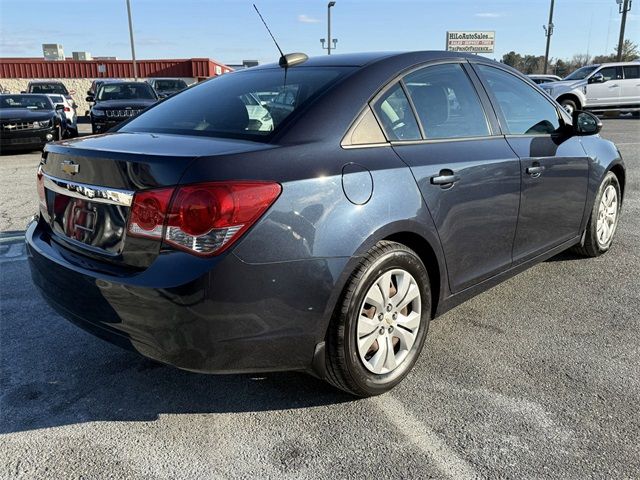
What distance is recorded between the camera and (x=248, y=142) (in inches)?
93.2

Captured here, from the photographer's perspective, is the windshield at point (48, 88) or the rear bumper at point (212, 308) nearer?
the rear bumper at point (212, 308)

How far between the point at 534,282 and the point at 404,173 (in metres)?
2.10

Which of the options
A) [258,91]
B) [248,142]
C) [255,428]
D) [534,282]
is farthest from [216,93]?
[534,282]

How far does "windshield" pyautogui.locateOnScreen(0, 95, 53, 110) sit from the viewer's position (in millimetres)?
13367

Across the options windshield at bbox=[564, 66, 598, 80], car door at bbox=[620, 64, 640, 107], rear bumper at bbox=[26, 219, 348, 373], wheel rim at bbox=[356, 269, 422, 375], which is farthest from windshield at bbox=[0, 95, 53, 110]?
car door at bbox=[620, 64, 640, 107]

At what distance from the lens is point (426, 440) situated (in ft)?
7.65

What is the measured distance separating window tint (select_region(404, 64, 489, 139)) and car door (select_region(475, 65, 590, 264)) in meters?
0.21

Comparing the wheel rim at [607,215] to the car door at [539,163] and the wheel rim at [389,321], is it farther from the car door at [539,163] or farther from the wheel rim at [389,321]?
the wheel rim at [389,321]

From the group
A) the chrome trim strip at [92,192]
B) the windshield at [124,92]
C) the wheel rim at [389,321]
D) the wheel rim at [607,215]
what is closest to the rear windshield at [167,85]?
the windshield at [124,92]

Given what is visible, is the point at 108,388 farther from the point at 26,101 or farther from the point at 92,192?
the point at 26,101

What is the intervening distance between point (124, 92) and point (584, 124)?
13665 millimetres

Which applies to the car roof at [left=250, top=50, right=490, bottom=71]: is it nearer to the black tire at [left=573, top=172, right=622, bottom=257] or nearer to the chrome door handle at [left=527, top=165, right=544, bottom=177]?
Answer: the chrome door handle at [left=527, top=165, right=544, bottom=177]

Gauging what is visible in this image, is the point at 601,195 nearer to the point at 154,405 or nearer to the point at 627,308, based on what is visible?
the point at 627,308

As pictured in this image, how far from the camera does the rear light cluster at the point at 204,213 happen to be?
2.04 meters
